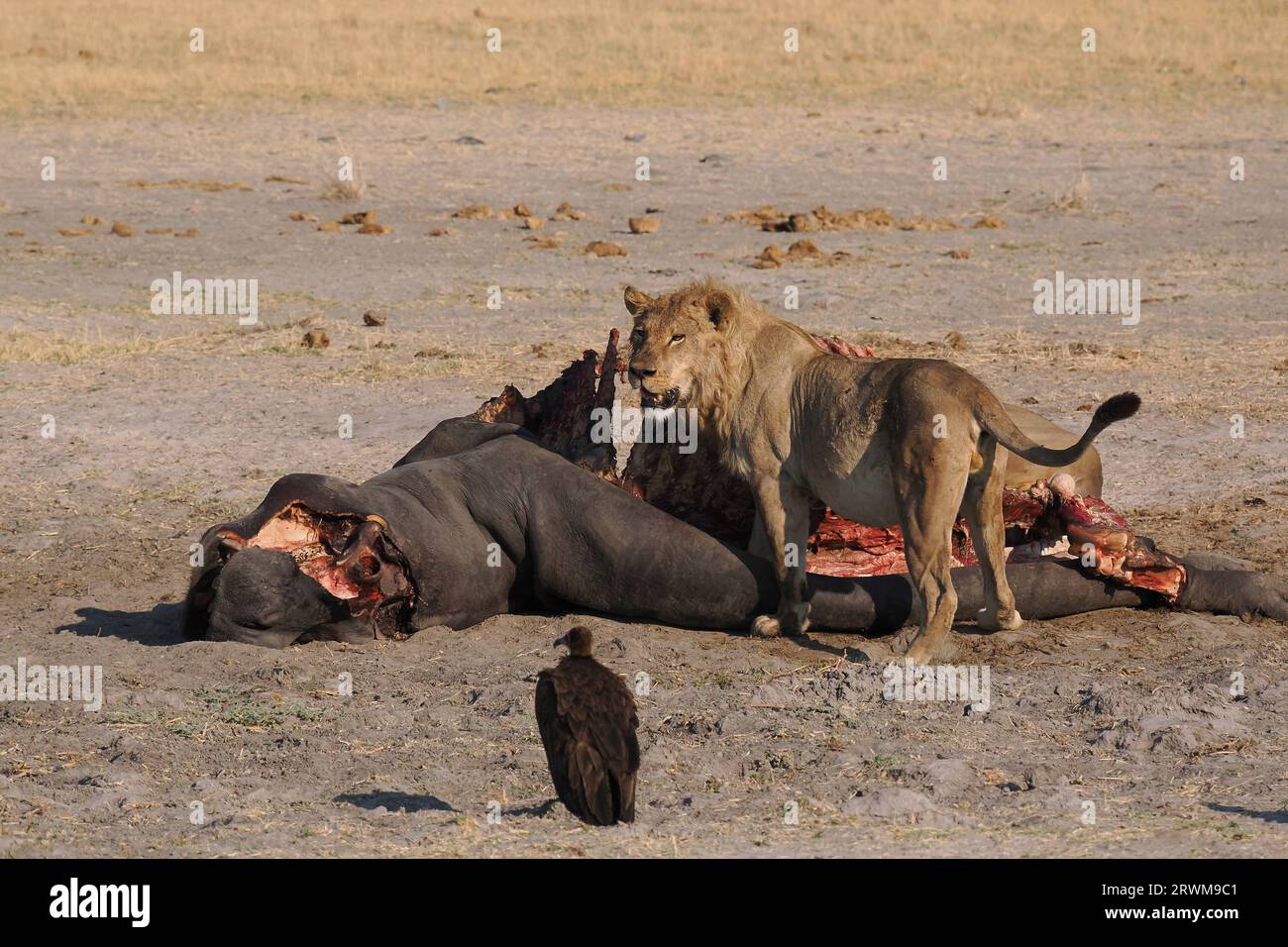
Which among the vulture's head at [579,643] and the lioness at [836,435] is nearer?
the vulture's head at [579,643]

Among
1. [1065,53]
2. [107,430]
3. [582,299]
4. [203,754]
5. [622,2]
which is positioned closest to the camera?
[203,754]

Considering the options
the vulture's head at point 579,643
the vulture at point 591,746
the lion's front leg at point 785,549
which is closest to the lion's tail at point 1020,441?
the lion's front leg at point 785,549

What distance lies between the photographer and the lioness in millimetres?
7281

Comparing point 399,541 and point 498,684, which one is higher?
point 399,541

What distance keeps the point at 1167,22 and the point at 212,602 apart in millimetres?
29517

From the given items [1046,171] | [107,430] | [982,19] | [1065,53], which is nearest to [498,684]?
[107,430]

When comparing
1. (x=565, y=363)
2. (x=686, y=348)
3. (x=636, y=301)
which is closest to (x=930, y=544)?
(x=686, y=348)

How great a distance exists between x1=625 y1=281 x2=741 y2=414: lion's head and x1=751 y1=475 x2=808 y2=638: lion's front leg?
425 mm

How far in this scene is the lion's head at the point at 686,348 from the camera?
25.1 ft

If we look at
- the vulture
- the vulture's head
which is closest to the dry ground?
→ the vulture

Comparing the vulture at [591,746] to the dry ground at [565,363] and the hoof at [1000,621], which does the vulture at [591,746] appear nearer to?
the dry ground at [565,363]

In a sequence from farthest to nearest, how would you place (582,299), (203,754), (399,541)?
(582,299)
(399,541)
(203,754)

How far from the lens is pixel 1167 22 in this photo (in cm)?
3375

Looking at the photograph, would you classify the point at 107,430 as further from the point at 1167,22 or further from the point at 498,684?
the point at 1167,22
